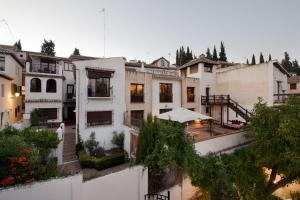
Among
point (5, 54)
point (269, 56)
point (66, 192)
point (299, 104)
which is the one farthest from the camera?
point (269, 56)

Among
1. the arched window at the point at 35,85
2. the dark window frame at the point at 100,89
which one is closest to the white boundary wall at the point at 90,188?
the dark window frame at the point at 100,89

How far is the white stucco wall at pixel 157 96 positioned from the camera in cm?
2316

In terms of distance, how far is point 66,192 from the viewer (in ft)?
24.2

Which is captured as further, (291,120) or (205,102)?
(205,102)

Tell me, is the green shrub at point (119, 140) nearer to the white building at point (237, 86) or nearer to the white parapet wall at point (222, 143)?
the white parapet wall at point (222, 143)

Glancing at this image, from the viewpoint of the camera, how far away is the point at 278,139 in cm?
1291

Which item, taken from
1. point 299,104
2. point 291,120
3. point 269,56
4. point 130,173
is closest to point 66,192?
point 130,173

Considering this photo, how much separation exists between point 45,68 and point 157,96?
47.1 feet

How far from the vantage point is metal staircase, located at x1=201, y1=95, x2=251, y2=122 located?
23.7 meters

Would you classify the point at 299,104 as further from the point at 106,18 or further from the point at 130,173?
the point at 106,18

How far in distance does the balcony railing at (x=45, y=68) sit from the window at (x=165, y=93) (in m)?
13.2

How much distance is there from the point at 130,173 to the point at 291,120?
10753 millimetres

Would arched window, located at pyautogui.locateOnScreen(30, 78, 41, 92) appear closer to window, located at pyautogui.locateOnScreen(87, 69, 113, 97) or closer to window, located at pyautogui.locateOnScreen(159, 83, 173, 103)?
window, located at pyautogui.locateOnScreen(87, 69, 113, 97)

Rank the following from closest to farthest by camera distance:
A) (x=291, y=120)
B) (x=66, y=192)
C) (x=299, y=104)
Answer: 1. (x=66, y=192)
2. (x=291, y=120)
3. (x=299, y=104)
